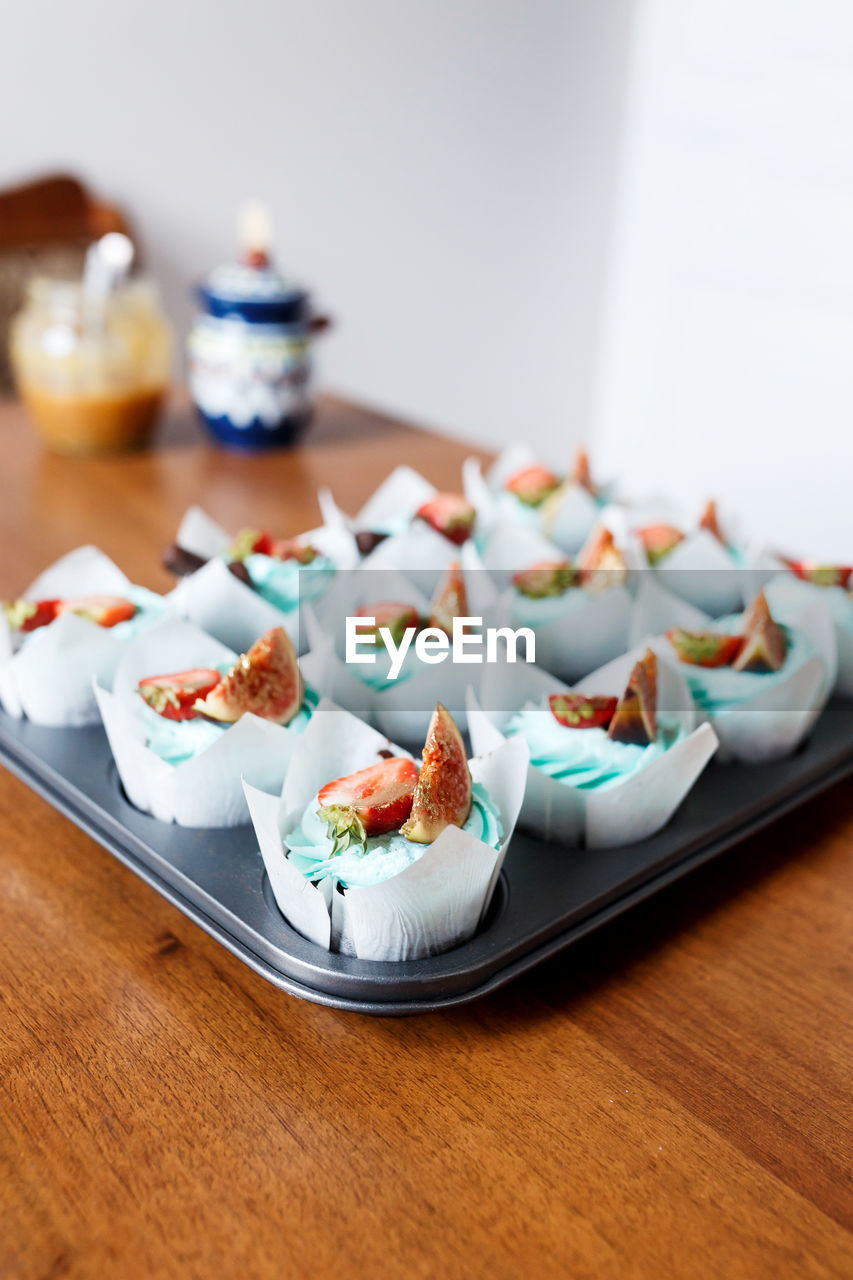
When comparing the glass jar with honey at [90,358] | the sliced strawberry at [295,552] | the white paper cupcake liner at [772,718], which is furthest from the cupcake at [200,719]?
the glass jar with honey at [90,358]

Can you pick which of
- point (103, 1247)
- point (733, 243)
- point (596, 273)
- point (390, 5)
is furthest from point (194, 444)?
point (596, 273)

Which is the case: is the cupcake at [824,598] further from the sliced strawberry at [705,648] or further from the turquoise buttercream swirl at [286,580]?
the turquoise buttercream swirl at [286,580]

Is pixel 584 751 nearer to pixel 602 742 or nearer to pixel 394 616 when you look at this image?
pixel 602 742

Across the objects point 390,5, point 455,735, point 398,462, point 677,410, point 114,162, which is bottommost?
point 677,410

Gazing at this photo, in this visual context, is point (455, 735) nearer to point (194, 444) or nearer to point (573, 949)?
point (573, 949)

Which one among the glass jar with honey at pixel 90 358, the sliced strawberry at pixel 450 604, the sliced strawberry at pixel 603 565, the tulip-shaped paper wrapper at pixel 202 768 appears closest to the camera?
the tulip-shaped paper wrapper at pixel 202 768

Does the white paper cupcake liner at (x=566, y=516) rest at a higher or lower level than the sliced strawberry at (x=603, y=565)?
lower

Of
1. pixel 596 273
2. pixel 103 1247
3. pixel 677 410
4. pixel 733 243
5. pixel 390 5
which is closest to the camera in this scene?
pixel 103 1247
